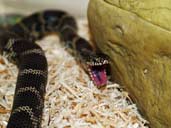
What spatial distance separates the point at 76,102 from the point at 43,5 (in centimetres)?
292

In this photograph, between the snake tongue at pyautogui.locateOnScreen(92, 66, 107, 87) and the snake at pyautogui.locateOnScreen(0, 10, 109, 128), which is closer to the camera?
the snake at pyautogui.locateOnScreen(0, 10, 109, 128)

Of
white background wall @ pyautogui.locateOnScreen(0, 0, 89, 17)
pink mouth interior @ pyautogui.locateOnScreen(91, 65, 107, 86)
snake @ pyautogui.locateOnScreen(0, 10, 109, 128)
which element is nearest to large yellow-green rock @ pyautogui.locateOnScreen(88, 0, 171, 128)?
pink mouth interior @ pyautogui.locateOnScreen(91, 65, 107, 86)

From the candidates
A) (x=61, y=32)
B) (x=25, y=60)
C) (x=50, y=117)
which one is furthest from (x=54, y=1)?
(x=50, y=117)

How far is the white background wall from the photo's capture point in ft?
19.3

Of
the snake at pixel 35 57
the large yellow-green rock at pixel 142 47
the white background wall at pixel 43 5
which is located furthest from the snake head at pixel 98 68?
the white background wall at pixel 43 5

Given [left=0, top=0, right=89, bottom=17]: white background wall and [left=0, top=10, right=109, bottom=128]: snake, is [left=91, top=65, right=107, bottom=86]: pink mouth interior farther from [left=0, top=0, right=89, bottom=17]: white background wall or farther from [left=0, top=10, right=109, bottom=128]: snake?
[left=0, top=0, right=89, bottom=17]: white background wall

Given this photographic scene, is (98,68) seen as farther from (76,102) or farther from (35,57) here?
(35,57)

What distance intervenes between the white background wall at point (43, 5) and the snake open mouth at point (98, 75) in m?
2.11

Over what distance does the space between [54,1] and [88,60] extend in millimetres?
2311

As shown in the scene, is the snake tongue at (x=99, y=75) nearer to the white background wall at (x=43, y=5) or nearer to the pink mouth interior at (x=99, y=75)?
the pink mouth interior at (x=99, y=75)

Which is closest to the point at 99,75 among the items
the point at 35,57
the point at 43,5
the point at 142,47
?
the point at 35,57

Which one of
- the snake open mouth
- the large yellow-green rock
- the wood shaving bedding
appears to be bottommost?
the wood shaving bedding

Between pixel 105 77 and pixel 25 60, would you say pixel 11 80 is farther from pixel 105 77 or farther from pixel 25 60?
pixel 105 77

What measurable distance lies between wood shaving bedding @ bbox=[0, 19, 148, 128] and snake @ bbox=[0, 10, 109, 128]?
0.10 meters
